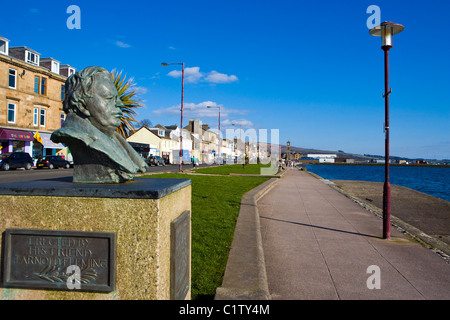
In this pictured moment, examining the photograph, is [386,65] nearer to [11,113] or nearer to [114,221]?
[114,221]

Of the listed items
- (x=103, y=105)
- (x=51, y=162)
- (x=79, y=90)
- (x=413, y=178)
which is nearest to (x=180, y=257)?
(x=103, y=105)

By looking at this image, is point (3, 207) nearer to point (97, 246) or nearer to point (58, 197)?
point (58, 197)

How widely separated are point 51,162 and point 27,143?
4.98m

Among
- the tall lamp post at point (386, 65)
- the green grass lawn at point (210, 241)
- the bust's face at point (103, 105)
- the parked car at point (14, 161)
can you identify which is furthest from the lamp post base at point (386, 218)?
the parked car at point (14, 161)

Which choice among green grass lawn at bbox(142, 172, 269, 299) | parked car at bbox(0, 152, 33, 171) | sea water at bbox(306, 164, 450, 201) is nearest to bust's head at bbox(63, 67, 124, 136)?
green grass lawn at bbox(142, 172, 269, 299)

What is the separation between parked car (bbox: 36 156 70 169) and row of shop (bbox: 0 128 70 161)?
325 centimetres

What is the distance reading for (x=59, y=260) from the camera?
278cm
